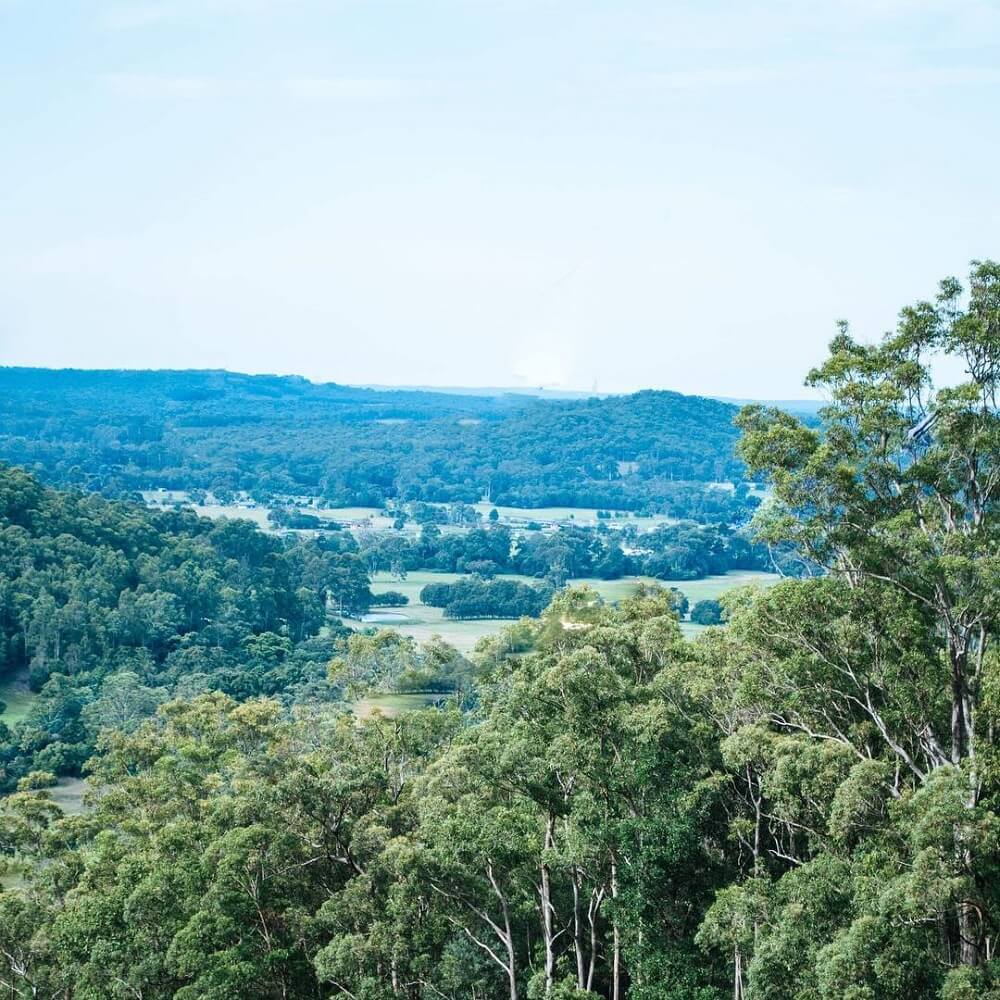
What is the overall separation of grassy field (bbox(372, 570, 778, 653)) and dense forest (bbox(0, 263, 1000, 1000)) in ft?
118

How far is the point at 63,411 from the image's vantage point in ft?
655

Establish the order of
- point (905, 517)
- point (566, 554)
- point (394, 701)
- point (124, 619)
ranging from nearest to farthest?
point (905, 517) < point (394, 701) < point (124, 619) < point (566, 554)

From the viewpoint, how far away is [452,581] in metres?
87.6

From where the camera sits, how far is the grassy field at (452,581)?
64.2 metres

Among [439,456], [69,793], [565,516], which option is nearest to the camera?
[69,793]

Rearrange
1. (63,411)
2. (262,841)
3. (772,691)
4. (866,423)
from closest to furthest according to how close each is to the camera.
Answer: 1. (866,423)
2. (772,691)
3. (262,841)
4. (63,411)

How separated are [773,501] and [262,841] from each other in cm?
805

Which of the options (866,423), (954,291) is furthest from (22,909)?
(954,291)

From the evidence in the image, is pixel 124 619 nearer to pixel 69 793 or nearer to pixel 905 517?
pixel 69 793

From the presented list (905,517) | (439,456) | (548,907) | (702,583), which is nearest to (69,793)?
(548,907)

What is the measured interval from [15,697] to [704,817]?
39.3 m


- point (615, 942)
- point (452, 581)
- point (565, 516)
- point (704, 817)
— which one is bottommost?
point (452, 581)

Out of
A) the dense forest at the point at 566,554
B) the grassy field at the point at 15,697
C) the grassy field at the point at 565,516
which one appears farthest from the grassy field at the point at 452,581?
the grassy field at the point at 565,516

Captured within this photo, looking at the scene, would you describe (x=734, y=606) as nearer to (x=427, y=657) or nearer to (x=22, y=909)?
(x=22, y=909)
